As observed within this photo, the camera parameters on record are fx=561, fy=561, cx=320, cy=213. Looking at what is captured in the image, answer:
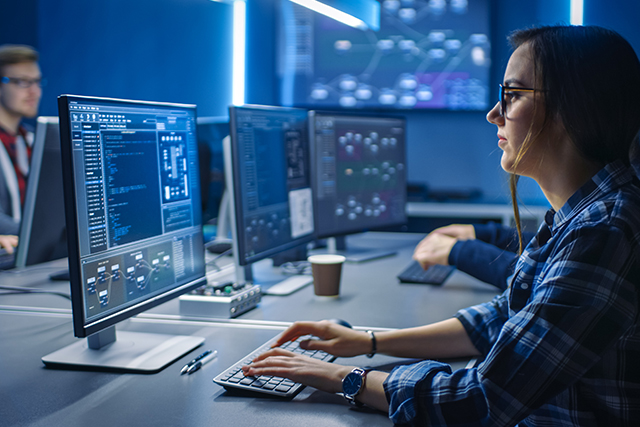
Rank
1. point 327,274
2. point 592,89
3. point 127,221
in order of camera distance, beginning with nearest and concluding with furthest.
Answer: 1. point 592,89
2. point 127,221
3. point 327,274

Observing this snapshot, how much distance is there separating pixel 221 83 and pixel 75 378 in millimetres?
3074

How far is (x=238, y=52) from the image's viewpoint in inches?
159

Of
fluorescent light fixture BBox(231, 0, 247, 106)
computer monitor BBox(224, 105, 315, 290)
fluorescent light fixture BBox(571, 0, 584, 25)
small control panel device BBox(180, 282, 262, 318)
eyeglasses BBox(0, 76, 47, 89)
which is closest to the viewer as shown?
small control panel device BBox(180, 282, 262, 318)

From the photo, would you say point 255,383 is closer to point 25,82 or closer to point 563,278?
point 563,278

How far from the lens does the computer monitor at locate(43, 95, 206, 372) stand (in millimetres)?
971

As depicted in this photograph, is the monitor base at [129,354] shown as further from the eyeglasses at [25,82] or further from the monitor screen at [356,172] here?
the eyeglasses at [25,82]

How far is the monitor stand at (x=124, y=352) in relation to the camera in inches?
42.6

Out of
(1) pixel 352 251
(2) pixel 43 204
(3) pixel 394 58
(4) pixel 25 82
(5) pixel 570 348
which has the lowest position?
(1) pixel 352 251

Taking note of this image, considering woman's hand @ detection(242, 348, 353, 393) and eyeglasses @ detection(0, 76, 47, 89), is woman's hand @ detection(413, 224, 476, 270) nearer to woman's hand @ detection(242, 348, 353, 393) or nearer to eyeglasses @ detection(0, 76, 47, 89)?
woman's hand @ detection(242, 348, 353, 393)

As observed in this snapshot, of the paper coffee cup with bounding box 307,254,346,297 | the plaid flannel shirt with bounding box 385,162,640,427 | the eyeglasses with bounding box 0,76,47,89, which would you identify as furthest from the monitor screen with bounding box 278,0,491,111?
the plaid flannel shirt with bounding box 385,162,640,427

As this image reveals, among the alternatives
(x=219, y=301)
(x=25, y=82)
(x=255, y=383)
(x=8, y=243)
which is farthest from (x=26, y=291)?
(x=25, y=82)

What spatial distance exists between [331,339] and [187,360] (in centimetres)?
30

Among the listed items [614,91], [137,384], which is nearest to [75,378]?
[137,384]

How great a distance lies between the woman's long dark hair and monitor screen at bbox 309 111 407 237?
1190 mm
